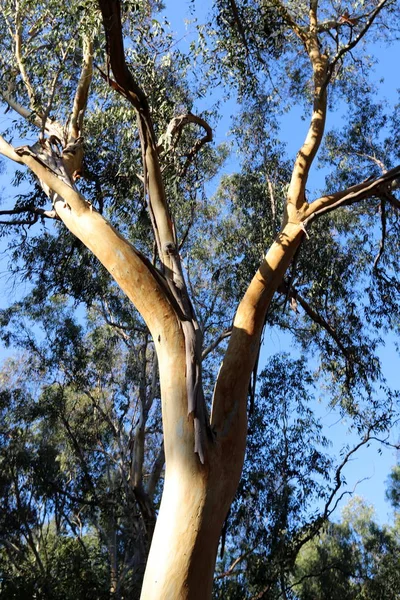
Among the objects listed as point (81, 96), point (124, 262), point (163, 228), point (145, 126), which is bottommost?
point (124, 262)

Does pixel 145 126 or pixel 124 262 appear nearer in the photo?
pixel 124 262

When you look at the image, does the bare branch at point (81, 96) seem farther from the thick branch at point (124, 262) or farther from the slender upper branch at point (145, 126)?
the slender upper branch at point (145, 126)

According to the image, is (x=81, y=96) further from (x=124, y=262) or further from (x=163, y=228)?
(x=124, y=262)

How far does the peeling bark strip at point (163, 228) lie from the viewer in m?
2.95

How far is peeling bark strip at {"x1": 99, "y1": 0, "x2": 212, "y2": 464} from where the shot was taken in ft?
9.68

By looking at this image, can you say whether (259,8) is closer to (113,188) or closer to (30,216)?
(113,188)

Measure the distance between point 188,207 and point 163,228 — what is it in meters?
4.30

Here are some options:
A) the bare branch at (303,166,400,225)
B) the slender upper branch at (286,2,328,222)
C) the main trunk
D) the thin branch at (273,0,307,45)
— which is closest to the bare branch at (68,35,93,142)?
the thin branch at (273,0,307,45)

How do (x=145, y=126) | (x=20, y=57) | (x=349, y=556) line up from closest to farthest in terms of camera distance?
(x=145, y=126) → (x=20, y=57) → (x=349, y=556)

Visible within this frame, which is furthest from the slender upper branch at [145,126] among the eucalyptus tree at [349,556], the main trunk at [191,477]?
the eucalyptus tree at [349,556]

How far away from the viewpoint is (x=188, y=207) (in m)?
8.00

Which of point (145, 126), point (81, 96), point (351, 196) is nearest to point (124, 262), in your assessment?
point (145, 126)

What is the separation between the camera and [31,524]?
377 inches

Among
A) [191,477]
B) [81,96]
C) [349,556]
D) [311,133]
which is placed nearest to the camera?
[191,477]
